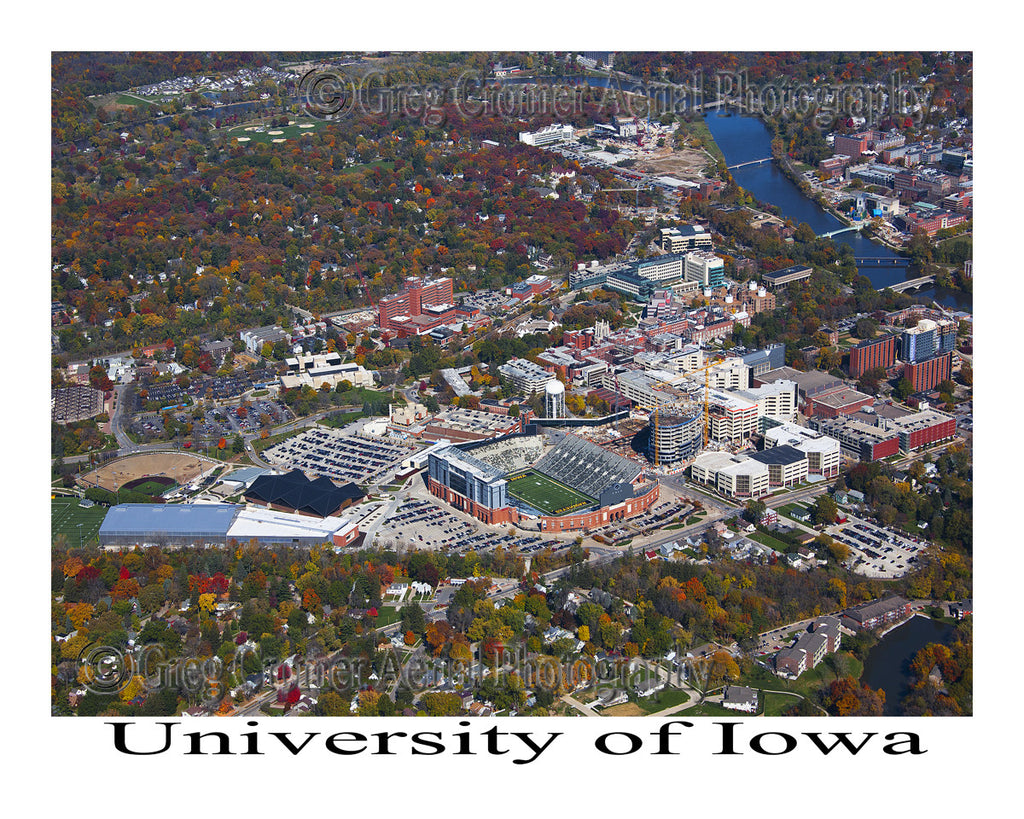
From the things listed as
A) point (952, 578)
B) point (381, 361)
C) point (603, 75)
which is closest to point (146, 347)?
point (381, 361)

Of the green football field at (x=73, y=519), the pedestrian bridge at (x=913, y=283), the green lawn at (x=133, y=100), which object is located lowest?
the green football field at (x=73, y=519)

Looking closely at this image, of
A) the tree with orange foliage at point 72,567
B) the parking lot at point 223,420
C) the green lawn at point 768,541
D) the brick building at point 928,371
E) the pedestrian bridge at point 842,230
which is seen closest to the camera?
the tree with orange foliage at point 72,567

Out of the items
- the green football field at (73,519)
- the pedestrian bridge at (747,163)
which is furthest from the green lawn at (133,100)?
the green football field at (73,519)

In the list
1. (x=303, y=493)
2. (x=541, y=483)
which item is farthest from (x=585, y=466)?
(x=303, y=493)

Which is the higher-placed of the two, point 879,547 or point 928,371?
point 928,371

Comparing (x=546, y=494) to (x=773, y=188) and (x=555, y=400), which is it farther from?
(x=773, y=188)

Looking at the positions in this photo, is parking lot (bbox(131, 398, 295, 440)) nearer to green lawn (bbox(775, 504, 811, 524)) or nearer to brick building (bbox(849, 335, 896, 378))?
green lawn (bbox(775, 504, 811, 524))

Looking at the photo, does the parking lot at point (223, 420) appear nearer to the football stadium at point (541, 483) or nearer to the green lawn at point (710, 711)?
the football stadium at point (541, 483)
